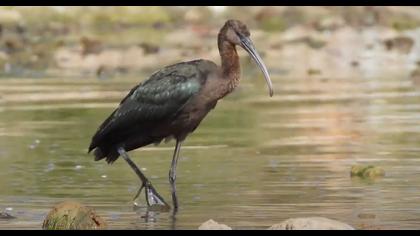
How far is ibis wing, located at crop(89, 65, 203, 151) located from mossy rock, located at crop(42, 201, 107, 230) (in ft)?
6.45

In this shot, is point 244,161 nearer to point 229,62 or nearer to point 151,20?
point 229,62

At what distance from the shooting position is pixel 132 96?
44.3ft

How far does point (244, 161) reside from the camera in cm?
1664

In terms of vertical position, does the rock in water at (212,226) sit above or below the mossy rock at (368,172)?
above

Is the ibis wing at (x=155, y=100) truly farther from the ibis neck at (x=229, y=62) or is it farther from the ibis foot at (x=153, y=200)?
the ibis foot at (x=153, y=200)

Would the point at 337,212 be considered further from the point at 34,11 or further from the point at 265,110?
the point at 34,11

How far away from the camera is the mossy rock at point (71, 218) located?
11391mm

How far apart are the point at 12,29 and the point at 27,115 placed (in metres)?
33.0

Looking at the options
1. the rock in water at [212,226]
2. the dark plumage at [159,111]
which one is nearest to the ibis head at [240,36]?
the dark plumage at [159,111]

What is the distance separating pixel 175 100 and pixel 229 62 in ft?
2.01

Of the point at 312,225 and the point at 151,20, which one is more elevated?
the point at 312,225

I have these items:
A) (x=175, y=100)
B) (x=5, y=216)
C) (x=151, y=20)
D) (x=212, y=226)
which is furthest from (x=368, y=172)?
(x=151, y=20)

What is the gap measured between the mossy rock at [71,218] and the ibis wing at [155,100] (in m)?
1.97

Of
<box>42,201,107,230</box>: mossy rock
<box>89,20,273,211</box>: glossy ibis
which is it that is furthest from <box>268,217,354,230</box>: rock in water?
<box>89,20,273,211</box>: glossy ibis
